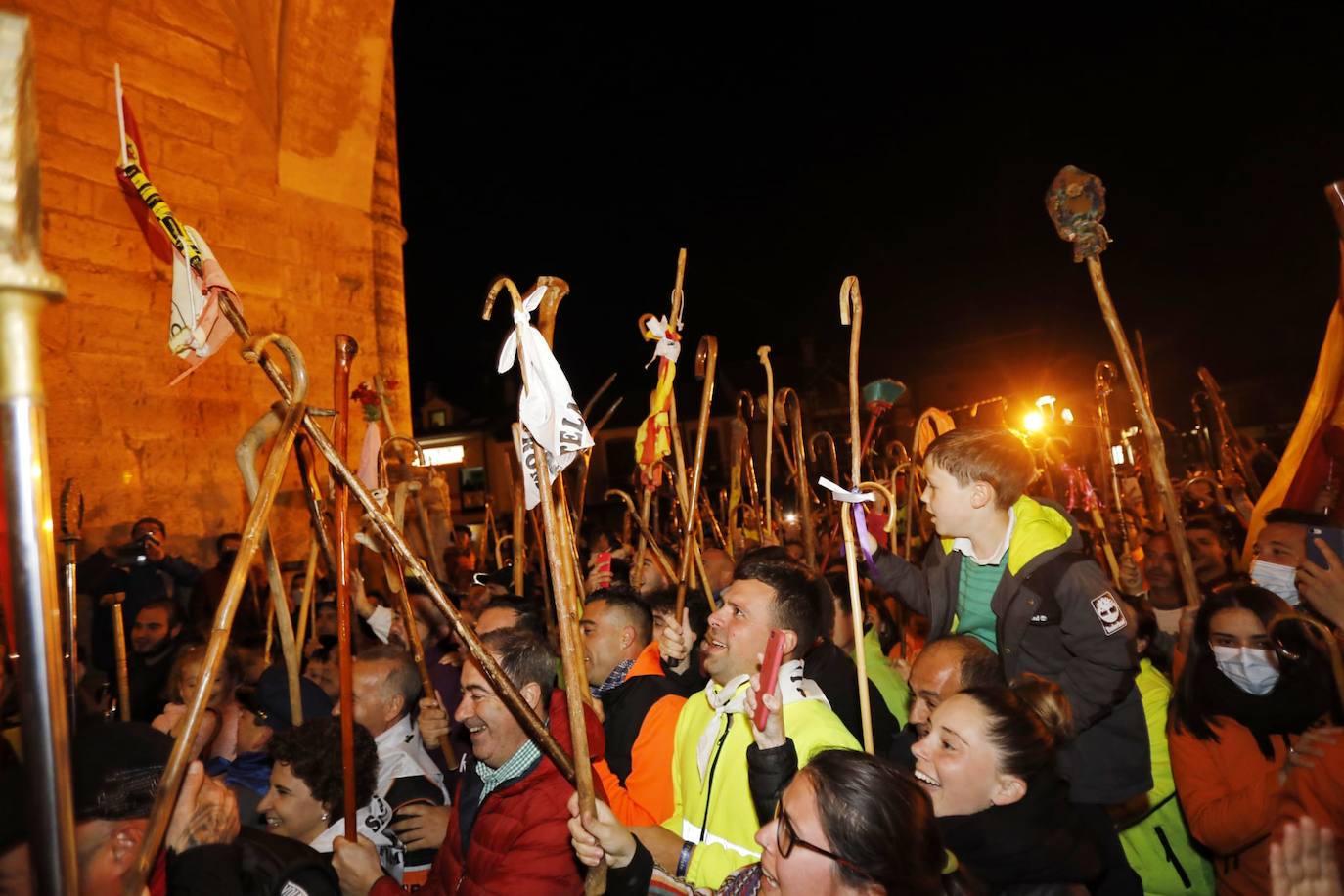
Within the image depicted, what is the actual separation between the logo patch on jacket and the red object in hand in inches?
55.6

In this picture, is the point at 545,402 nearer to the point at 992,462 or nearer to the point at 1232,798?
the point at 992,462

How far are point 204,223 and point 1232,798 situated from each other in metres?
8.58

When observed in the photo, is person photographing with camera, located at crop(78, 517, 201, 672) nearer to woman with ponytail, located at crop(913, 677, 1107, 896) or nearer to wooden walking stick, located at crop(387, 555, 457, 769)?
wooden walking stick, located at crop(387, 555, 457, 769)

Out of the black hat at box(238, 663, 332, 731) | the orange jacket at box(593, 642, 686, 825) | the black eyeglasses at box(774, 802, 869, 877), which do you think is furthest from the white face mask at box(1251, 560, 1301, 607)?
the black hat at box(238, 663, 332, 731)

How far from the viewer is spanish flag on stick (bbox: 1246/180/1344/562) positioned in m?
4.18

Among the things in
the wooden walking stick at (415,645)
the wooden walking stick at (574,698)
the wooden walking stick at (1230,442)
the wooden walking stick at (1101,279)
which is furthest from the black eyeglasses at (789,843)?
the wooden walking stick at (1230,442)

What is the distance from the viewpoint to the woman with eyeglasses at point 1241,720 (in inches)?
110

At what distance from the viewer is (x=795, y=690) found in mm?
2695

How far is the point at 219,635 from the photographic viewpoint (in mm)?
1893

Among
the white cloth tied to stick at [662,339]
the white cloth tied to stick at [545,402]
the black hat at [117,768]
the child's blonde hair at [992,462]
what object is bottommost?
the black hat at [117,768]

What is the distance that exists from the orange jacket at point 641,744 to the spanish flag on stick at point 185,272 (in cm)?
213

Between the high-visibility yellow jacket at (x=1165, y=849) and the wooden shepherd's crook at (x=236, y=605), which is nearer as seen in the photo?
the wooden shepherd's crook at (x=236, y=605)

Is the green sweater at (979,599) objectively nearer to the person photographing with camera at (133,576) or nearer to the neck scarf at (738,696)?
the neck scarf at (738,696)

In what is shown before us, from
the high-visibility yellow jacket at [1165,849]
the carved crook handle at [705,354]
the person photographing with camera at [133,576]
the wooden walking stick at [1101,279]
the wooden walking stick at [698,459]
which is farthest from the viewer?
the person photographing with camera at [133,576]
